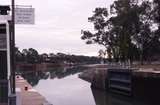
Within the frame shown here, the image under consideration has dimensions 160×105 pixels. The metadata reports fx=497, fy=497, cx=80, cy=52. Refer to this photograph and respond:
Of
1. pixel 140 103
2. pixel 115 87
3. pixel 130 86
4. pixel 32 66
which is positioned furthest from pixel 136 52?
pixel 32 66

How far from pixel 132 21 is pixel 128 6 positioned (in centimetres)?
236

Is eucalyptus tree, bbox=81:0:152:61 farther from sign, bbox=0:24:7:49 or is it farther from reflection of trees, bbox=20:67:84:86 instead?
sign, bbox=0:24:7:49

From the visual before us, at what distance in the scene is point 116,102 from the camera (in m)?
42.7

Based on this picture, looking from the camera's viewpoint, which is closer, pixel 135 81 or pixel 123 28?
pixel 135 81

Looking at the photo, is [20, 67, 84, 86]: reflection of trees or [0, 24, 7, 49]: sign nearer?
[0, 24, 7, 49]: sign

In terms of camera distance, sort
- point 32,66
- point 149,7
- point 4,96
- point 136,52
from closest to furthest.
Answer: point 4,96
point 149,7
point 136,52
point 32,66

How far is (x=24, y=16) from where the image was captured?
14.2 meters

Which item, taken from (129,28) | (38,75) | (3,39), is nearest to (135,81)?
(129,28)

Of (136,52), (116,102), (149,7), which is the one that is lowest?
(116,102)

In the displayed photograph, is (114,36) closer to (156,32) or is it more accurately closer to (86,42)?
(86,42)

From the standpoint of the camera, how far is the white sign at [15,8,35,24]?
14.0m

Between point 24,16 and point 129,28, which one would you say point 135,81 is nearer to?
point 129,28

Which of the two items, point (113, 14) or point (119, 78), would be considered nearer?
point (119, 78)

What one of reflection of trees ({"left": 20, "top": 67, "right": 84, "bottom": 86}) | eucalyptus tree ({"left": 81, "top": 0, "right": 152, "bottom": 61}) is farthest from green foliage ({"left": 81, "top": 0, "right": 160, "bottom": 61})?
reflection of trees ({"left": 20, "top": 67, "right": 84, "bottom": 86})
